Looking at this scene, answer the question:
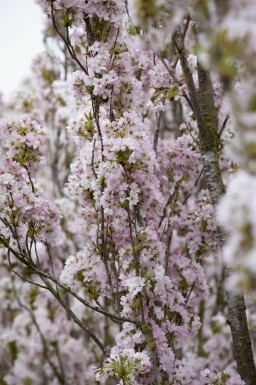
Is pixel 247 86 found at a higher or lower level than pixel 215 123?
lower

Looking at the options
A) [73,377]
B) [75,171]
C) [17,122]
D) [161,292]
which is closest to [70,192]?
[75,171]

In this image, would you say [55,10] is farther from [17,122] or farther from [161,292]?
[161,292]

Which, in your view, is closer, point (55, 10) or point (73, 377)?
point (55, 10)

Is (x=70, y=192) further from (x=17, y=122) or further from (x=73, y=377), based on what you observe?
(x=73, y=377)

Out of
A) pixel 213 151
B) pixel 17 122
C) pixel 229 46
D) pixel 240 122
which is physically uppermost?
pixel 17 122

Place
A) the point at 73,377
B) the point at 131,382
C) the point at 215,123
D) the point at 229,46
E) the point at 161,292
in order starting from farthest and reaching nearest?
the point at 73,377 → the point at 215,123 → the point at 161,292 → the point at 131,382 → the point at 229,46

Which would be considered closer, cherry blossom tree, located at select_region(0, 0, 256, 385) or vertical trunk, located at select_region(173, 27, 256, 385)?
cherry blossom tree, located at select_region(0, 0, 256, 385)

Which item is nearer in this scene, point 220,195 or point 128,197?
point 128,197

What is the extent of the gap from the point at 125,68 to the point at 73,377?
17.9ft

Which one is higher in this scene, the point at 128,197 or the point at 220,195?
the point at 220,195

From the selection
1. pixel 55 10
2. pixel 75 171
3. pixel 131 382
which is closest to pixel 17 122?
pixel 75 171

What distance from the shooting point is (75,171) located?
10.8ft

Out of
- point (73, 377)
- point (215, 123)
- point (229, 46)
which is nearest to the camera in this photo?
point (229, 46)

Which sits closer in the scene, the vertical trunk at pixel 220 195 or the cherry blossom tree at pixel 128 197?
the cherry blossom tree at pixel 128 197
